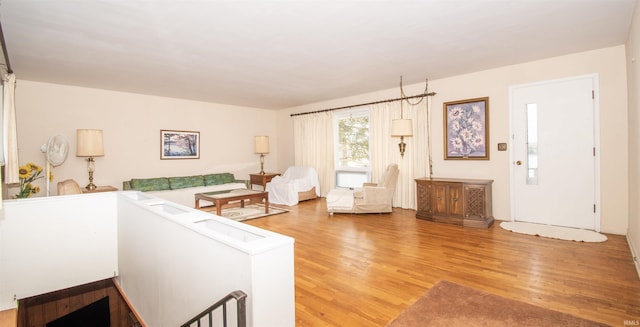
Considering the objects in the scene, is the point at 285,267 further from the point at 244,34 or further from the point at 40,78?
the point at 40,78

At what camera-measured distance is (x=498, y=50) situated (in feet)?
12.2

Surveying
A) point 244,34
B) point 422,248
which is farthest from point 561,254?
point 244,34

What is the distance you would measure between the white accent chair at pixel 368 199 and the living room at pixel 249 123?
0.89 meters

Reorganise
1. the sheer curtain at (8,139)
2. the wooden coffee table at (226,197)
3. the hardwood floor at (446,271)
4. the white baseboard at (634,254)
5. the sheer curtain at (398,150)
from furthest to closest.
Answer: the sheer curtain at (398,150)
the wooden coffee table at (226,197)
the sheer curtain at (8,139)
the white baseboard at (634,254)
the hardwood floor at (446,271)

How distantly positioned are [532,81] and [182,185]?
6564 mm

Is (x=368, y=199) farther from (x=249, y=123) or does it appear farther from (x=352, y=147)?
(x=249, y=123)

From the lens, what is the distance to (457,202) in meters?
4.45

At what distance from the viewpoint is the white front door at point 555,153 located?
154 inches

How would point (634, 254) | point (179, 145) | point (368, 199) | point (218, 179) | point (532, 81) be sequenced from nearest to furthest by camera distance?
1. point (634, 254)
2. point (532, 81)
3. point (368, 199)
4. point (179, 145)
5. point (218, 179)

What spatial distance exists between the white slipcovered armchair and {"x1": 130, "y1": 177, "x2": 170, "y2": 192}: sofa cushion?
217 centimetres

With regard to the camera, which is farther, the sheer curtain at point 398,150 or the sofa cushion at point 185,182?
the sofa cushion at point 185,182

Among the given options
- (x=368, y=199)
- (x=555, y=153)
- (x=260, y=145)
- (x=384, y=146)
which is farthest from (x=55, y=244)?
(x=555, y=153)

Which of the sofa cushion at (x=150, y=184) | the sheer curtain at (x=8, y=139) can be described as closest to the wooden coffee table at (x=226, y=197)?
the sofa cushion at (x=150, y=184)

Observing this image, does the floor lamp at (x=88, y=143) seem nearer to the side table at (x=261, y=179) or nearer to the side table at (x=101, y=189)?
the side table at (x=101, y=189)
